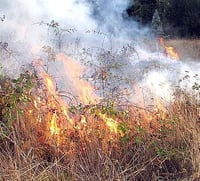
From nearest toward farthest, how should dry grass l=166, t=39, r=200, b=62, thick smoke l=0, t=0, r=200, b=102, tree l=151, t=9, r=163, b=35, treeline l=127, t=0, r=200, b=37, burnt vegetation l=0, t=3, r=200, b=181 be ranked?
1. burnt vegetation l=0, t=3, r=200, b=181
2. thick smoke l=0, t=0, r=200, b=102
3. dry grass l=166, t=39, r=200, b=62
4. tree l=151, t=9, r=163, b=35
5. treeline l=127, t=0, r=200, b=37

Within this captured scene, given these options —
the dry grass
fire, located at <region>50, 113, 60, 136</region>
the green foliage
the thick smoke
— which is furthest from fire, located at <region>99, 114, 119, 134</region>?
Result: the dry grass

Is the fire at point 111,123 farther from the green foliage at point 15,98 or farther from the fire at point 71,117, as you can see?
the green foliage at point 15,98

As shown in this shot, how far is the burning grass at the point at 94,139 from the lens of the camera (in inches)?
152

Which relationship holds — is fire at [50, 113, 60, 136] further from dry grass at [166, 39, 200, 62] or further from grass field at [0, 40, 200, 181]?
dry grass at [166, 39, 200, 62]

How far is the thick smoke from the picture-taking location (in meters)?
5.99

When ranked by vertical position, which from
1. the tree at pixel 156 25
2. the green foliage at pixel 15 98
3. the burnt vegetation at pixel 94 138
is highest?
the tree at pixel 156 25

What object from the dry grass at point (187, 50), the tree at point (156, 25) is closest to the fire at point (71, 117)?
the dry grass at point (187, 50)

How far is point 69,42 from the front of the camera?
7512 millimetres

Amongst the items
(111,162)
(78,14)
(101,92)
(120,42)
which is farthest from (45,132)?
(120,42)

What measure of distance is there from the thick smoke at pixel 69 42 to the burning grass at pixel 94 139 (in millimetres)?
975

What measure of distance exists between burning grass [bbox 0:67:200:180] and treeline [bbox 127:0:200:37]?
12.0 m

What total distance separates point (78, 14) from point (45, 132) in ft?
11.5

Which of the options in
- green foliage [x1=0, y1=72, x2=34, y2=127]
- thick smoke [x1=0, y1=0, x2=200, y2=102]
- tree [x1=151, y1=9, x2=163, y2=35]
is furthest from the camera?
tree [x1=151, y1=9, x2=163, y2=35]

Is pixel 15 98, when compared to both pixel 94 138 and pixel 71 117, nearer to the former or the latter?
pixel 71 117
